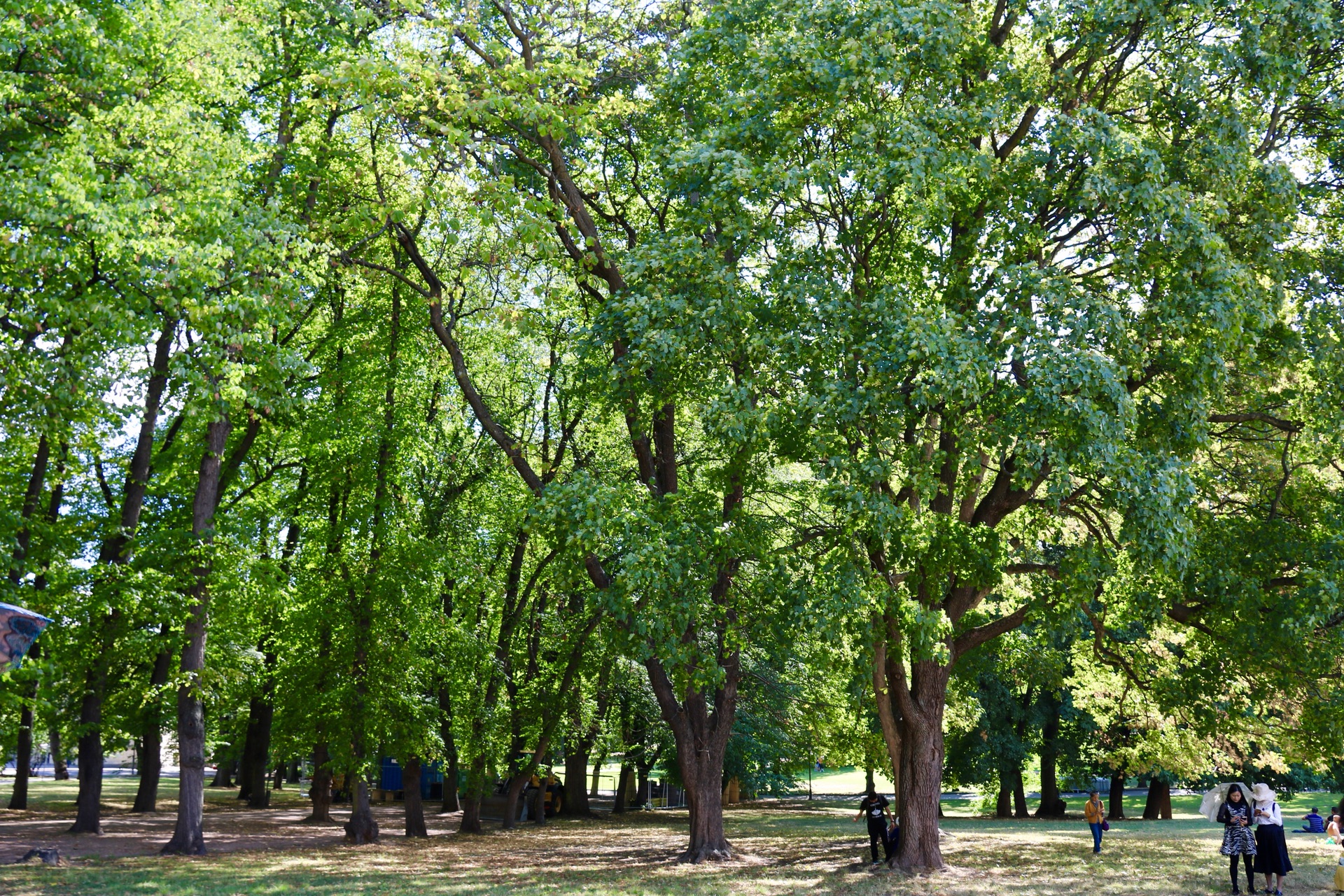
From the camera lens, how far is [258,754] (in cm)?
3419

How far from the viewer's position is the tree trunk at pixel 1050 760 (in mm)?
34375

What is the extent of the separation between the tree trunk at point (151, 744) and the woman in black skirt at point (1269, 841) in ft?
63.9

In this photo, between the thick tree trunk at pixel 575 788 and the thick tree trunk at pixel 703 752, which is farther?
the thick tree trunk at pixel 575 788

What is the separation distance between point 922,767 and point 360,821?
12.2 meters

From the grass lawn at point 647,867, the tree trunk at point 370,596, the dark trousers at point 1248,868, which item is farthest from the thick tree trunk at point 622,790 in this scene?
the dark trousers at point 1248,868

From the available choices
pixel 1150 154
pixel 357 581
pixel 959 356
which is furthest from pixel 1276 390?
pixel 357 581

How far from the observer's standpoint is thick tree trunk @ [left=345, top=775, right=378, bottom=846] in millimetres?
22562

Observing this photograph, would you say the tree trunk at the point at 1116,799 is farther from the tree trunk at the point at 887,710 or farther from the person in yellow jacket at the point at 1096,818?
the tree trunk at the point at 887,710

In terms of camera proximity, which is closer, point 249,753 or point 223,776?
point 249,753

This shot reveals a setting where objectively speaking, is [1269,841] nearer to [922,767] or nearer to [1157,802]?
[922,767]

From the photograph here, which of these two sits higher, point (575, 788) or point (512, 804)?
point (512, 804)

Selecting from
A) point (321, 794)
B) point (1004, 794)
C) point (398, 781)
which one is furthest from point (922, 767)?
point (398, 781)

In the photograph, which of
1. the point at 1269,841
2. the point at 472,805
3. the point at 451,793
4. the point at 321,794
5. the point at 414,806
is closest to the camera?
the point at 1269,841

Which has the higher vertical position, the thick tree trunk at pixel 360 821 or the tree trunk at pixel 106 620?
the tree trunk at pixel 106 620
